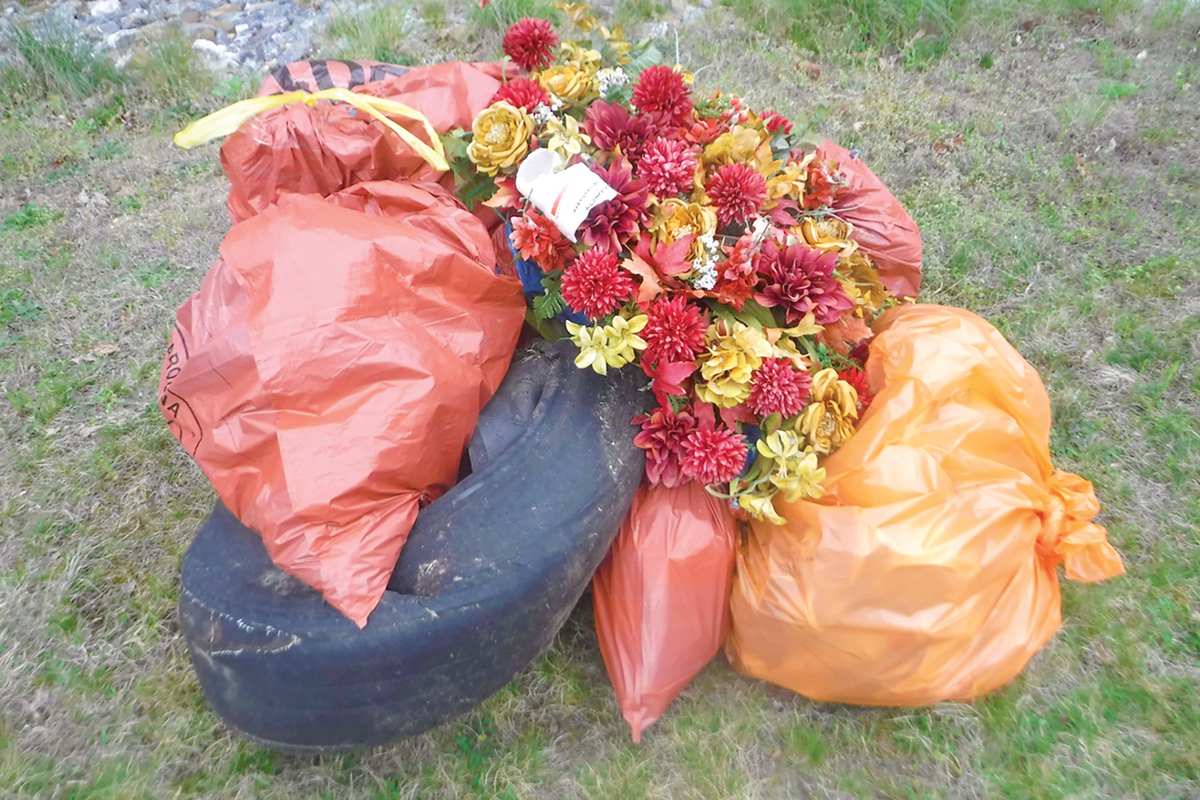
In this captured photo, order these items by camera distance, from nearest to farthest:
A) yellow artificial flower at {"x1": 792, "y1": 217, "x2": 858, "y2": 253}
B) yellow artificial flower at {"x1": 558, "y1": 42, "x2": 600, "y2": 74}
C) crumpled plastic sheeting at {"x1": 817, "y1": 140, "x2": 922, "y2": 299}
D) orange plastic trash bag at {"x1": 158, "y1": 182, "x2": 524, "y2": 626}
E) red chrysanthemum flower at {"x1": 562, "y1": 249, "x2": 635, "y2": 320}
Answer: orange plastic trash bag at {"x1": 158, "y1": 182, "x2": 524, "y2": 626} < red chrysanthemum flower at {"x1": 562, "y1": 249, "x2": 635, "y2": 320} < yellow artificial flower at {"x1": 792, "y1": 217, "x2": 858, "y2": 253} < yellow artificial flower at {"x1": 558, "y1": 42, "x2": 600, "y2": 74} < crumpled plastic sheeting at {"x1": 817, "y1": 140, "x2": 922, "y2": 299}

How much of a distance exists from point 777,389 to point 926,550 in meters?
0.46

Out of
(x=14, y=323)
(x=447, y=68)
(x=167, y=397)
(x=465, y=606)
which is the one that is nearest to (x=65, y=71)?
(x=14, y=323)

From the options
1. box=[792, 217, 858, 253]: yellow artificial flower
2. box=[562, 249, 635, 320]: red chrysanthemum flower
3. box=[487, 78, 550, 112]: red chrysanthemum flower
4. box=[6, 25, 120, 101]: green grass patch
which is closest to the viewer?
box=[562, 249, 635, 320]: red chrysanthemum flower

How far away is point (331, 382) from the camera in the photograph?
1.55 m

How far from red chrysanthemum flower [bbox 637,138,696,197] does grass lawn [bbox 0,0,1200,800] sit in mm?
1140

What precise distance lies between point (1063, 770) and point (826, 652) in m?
0.56

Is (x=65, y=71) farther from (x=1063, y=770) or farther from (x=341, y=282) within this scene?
(x=1063, y=770)

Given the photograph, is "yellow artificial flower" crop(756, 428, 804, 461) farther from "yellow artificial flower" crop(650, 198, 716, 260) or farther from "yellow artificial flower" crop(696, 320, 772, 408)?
"yellow artificial flower" crop(650, 198, 716, 260)

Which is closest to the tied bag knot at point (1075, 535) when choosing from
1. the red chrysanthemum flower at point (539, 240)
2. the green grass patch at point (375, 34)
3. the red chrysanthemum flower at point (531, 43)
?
the red chrysanthemum flower at point (539, 240)

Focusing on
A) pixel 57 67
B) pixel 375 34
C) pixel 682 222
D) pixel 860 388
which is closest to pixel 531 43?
pixel 682 222

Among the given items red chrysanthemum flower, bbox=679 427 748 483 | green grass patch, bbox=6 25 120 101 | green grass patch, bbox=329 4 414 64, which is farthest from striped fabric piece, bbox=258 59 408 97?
green grass patch, bbox=6 25 120 101

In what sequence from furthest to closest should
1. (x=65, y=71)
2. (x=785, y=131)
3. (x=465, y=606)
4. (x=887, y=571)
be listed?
(x=65, y=71)
(x=785, y=131)
(x=887, y=571)
(x=465, y=606)

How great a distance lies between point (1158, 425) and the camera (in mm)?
2344

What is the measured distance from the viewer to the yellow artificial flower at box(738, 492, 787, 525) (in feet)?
5.64
